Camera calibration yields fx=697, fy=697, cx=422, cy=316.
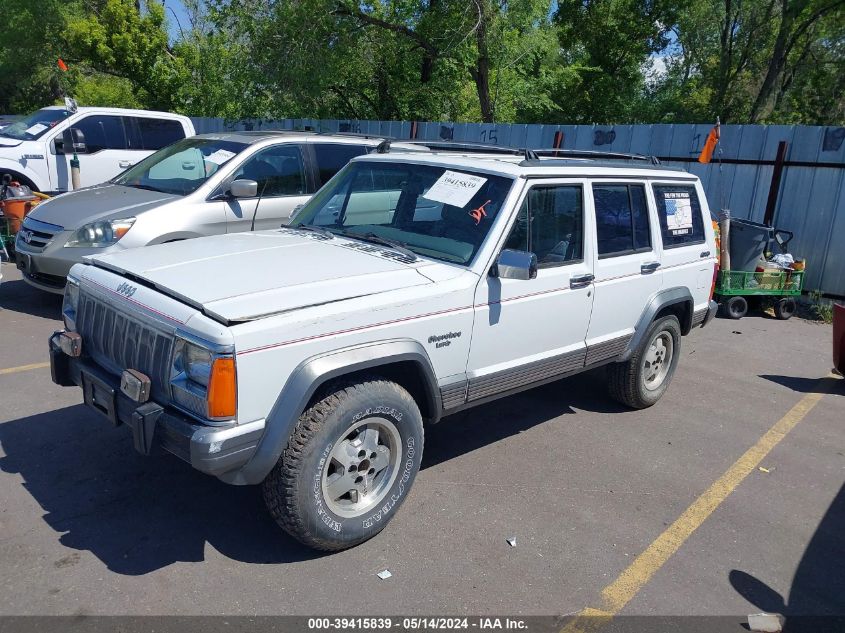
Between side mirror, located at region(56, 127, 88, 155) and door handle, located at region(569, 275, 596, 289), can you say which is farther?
side mirror, located at region(56, 127, 88, 155)

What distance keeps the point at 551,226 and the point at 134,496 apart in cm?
301

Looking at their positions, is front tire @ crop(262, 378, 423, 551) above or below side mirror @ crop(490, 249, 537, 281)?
below

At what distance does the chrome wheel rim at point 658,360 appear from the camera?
5758 millimetres

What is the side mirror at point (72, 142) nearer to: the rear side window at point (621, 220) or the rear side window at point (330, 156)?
the rear side window at point (330, 156)

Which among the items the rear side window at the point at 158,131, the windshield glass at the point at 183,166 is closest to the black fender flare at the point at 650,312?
the windshield glass at the point at 183,166

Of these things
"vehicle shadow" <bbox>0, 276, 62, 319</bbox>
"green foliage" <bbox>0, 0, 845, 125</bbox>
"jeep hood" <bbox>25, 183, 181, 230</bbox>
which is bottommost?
"vehicle shadow" <bbox>0, 276, 62, 319</bbox>

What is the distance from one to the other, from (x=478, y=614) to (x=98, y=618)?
1681 mm

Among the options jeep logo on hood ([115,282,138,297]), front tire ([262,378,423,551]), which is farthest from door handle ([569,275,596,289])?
jeep logo on hood ([115,282,138,297])

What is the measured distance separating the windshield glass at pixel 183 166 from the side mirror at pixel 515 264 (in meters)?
4.39

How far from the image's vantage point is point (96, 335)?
147 inches

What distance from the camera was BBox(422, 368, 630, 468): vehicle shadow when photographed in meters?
4.98

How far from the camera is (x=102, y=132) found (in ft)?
36.0

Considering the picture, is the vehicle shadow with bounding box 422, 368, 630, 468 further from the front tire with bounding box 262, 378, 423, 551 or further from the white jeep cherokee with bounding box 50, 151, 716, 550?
the front tire with bounding box 262, 378, 423, 551

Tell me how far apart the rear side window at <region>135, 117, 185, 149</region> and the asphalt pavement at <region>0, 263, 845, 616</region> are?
630 centimetres
